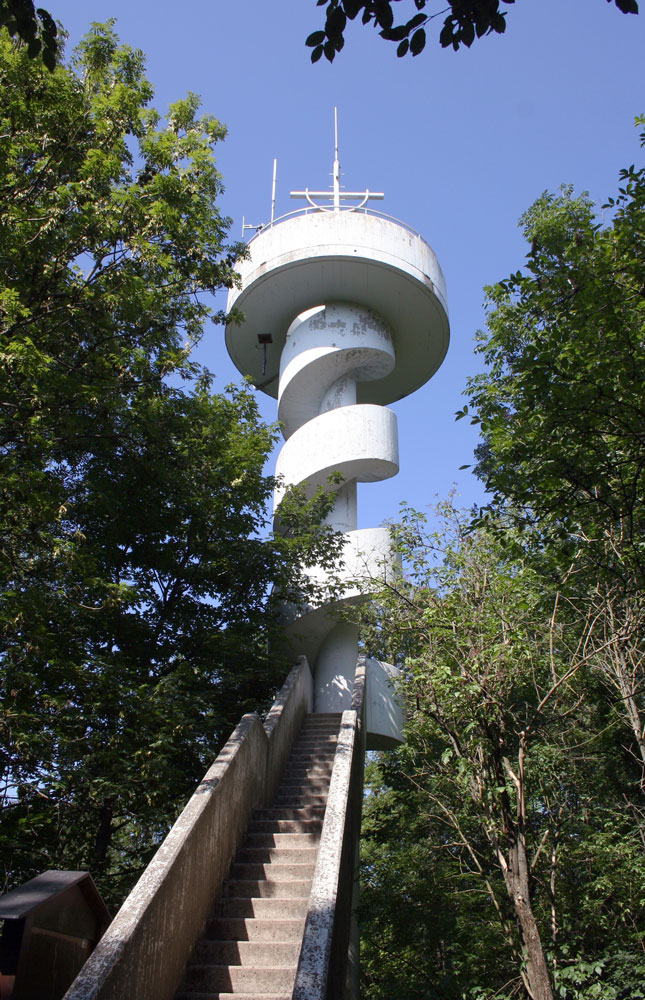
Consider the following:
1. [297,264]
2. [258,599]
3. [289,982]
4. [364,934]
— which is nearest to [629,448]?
[289,982]

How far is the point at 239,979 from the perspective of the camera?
4.24 metres

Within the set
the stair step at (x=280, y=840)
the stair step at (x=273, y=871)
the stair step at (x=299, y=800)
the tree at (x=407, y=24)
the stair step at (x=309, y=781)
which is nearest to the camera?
the tree at (x=407, y=24)

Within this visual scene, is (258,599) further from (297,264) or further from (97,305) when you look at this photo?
(297,264)

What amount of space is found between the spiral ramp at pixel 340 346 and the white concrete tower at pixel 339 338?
0.02 metres

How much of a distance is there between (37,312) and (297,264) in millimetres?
7508

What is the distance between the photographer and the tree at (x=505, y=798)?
5.24 metres

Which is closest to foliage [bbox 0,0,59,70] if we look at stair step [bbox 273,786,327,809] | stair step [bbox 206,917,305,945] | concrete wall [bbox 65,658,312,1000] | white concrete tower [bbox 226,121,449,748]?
concrete wall [bbox 65,658,312,1000]

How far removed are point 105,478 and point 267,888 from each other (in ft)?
14.9

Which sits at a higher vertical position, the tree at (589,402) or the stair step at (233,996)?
the tree at (589,402)

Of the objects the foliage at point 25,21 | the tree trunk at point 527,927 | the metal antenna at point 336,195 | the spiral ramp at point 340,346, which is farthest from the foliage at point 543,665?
the metal antenna at point 336,195

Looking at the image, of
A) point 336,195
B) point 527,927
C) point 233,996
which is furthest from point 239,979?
point 336,195

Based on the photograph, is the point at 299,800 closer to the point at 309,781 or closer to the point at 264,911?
the point at 309,781

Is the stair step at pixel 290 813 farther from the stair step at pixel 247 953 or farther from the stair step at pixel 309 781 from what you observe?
the stair step at pixel 247 953

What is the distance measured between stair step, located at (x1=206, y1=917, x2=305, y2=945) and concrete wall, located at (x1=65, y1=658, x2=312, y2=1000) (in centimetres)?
13
